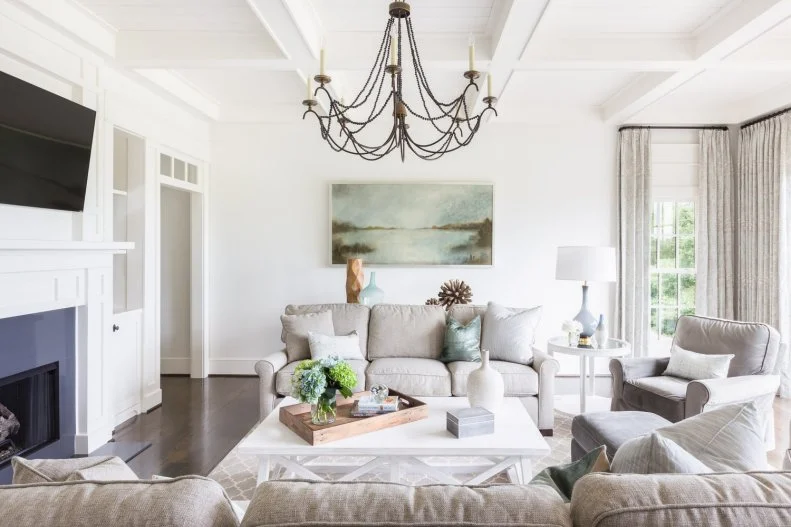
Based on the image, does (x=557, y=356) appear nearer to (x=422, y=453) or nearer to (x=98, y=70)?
(x=422, y=453)

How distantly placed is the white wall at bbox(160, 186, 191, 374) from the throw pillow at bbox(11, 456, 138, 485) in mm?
4235

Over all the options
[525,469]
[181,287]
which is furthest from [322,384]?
[181,287]

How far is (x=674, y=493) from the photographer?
0.88m

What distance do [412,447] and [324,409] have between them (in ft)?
1.51

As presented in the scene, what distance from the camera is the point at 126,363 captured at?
3.74 m

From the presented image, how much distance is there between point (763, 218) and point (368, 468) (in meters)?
4.31

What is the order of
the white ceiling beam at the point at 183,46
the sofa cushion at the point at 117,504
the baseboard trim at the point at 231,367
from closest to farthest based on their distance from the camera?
1. the sofa cushion at the point at 117,504
2. the white ceiling beam at the point at 183,46
3. the baseboard trim at the point at 231,367

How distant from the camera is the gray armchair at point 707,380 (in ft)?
9.17

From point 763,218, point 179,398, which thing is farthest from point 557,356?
point 179,398

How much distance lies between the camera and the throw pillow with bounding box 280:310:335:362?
12.2ft

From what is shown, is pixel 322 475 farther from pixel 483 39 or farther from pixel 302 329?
pixel 483 39

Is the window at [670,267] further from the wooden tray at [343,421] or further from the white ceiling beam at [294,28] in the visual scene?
the white ceiling beam at [294,28]

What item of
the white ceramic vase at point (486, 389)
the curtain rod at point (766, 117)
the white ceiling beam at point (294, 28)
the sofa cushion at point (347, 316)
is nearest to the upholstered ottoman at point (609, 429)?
A: the white ceramic vase at point (486, 389)

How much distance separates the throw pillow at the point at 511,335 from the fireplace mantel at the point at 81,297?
8.96 ft
